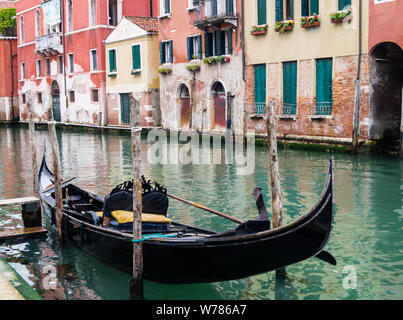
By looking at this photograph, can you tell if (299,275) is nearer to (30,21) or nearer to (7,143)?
(7,143)

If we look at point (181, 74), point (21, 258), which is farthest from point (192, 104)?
point (21, 258)

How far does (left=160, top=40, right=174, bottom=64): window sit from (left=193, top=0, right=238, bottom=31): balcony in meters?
2.22

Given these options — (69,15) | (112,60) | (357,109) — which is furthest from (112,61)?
(357,109)

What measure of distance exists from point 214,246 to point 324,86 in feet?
39.5

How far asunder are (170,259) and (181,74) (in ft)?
56.7

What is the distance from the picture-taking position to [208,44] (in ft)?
66.6

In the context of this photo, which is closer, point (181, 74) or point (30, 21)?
point (181, 74)

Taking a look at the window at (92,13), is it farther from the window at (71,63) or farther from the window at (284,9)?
the window at (284,9)

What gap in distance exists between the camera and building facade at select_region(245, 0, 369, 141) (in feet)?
49.4

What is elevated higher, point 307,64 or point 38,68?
point 38,68

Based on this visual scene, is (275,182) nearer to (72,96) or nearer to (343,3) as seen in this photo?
(343,3)

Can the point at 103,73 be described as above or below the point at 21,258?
above

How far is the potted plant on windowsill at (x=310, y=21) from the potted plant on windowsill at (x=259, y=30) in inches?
64.7

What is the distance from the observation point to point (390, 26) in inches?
554
